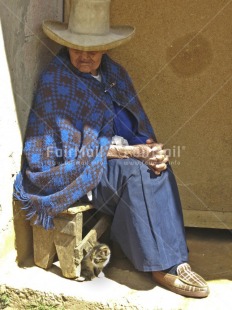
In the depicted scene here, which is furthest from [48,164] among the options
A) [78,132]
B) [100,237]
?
[100,237]

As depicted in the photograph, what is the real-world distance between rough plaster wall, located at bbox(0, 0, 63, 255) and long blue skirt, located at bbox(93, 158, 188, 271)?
530 mm

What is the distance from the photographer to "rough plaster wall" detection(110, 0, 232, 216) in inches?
156

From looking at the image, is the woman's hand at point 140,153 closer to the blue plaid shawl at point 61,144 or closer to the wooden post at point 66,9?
the blue plaid shawl at point 61,144

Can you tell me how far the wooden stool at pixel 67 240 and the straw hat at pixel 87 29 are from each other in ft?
3.15

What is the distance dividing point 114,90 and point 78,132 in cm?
45

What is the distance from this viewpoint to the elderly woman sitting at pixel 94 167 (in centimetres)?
337

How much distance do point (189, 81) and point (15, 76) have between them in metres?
1.36

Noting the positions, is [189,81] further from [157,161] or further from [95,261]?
[95,261]

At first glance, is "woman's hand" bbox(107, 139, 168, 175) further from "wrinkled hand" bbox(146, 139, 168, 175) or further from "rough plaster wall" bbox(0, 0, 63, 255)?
"rough plaster wall" bbox(0, 0, 63, 255)

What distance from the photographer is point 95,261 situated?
11.6 ft

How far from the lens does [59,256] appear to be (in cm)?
354

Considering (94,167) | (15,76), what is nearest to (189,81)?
(94,167)

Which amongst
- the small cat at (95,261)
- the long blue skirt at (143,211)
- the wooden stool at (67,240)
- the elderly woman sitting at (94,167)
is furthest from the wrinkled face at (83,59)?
the small cat at (95,261)

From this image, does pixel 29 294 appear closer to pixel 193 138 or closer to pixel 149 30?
pixel 193 138
